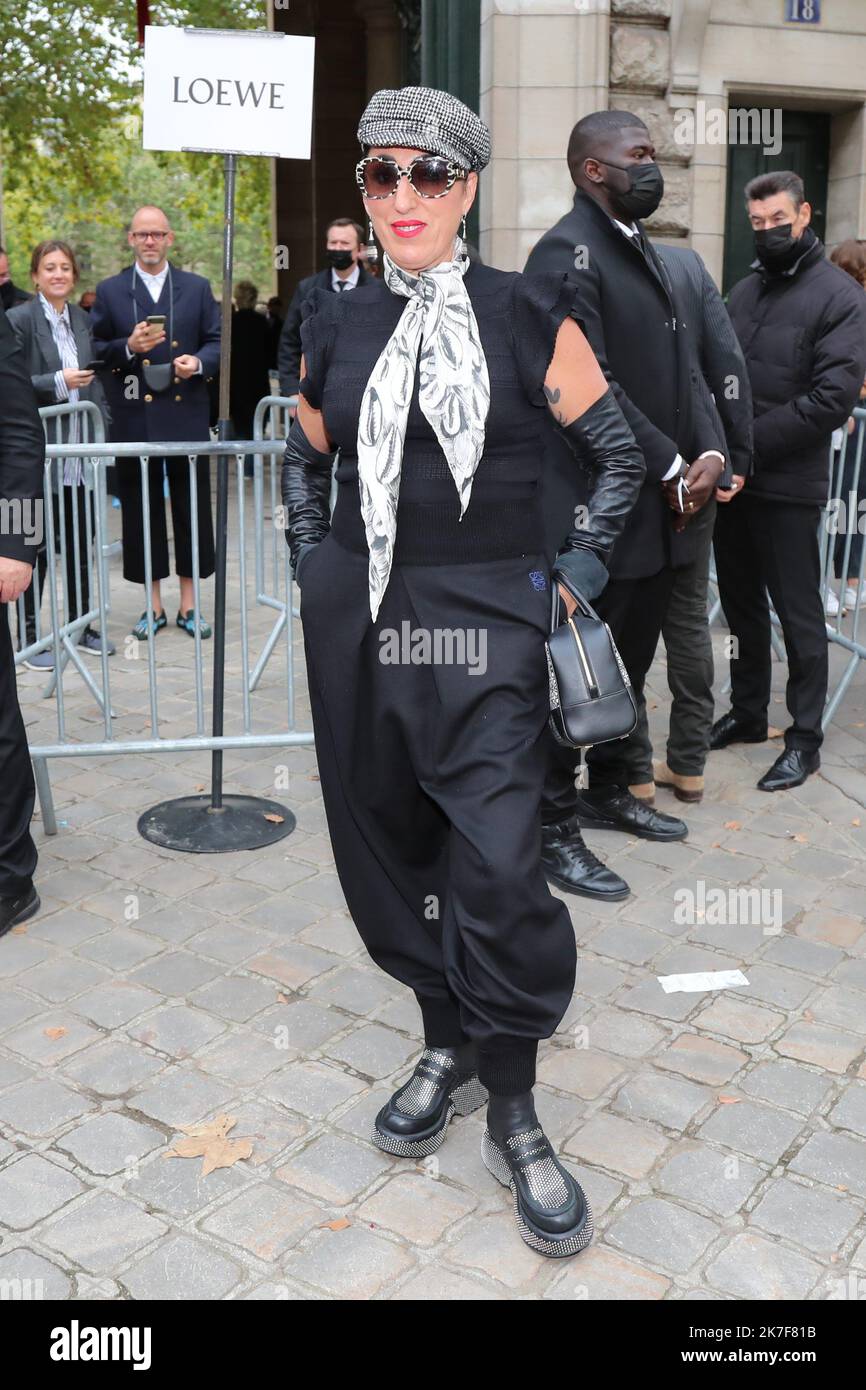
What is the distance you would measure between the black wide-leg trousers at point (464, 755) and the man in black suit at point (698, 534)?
228 cm

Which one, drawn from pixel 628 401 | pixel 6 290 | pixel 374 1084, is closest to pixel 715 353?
pixel 628 401

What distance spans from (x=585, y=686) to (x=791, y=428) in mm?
3229

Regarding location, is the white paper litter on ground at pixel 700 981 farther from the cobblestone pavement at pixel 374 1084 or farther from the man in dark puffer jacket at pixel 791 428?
the man in dark puffer jacket at pixel 791 428

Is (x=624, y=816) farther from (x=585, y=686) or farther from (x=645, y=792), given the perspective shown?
(x=585, y=686)

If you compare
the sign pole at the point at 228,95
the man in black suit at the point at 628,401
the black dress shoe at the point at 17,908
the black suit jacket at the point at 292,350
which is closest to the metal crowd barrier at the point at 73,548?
the sign pole at the point at 228,95

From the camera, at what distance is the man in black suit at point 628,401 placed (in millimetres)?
4660

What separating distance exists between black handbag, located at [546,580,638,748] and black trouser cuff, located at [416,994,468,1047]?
0.76m

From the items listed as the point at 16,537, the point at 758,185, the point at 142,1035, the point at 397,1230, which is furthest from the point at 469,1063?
the point at 758,185

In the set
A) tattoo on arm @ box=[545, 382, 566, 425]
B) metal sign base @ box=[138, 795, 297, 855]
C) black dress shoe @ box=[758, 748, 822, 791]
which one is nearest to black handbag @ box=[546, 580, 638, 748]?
tattoo on arm @ box=[545, 382, 566, 425]

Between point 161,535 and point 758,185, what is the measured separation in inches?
161

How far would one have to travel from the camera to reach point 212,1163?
3383mm

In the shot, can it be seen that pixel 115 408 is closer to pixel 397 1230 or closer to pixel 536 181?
pixel 536 181

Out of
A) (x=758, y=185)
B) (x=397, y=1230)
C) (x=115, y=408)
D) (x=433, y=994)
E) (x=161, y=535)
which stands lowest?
(x=397, y=1230)

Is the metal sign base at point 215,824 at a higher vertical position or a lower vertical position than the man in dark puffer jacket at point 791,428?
lower
